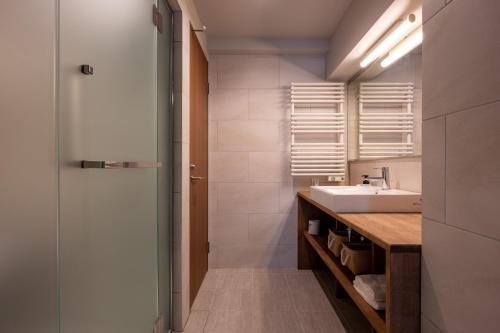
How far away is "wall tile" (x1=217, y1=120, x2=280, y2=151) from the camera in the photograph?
2766mm

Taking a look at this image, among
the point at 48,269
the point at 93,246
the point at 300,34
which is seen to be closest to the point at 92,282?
the point at 93,246

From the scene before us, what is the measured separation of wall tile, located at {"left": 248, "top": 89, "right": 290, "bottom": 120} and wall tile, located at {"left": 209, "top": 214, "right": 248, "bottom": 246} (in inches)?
42.1

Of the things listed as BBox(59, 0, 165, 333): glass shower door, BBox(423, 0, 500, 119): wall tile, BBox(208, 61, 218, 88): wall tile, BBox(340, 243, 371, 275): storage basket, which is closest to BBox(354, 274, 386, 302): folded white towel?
BBox(340, 243, 371, 275): storage basket

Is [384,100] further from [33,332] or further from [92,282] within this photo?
[33,332]

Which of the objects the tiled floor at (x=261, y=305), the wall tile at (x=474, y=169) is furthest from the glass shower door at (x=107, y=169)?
the wall tile at (x=474, y=169)

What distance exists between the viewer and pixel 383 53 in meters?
2.10

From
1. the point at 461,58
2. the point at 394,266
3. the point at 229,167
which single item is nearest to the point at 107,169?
the point at 394,266

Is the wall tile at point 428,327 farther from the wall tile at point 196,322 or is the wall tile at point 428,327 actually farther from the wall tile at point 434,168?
the wall tile at point 196,322

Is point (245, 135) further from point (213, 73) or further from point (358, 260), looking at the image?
point (358, 260)

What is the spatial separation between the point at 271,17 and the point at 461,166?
2.09 meters

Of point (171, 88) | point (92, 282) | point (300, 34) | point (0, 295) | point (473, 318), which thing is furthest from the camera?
point (300, 34)

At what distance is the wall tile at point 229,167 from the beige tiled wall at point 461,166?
197 centimetres

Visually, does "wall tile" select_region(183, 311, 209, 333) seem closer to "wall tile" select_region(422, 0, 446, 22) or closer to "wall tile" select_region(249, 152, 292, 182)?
"wall tile" select_region(249, 152, 292, 182)

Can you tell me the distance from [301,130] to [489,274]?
2142 mm
